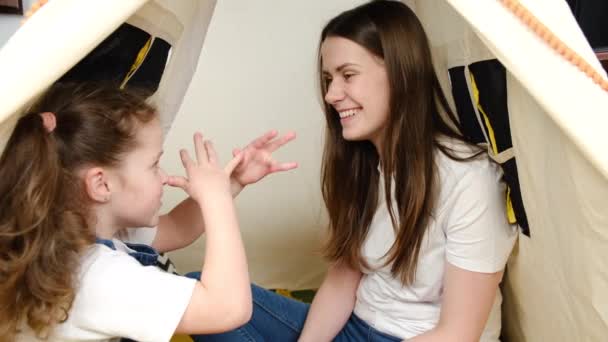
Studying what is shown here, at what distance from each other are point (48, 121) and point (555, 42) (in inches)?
25.3

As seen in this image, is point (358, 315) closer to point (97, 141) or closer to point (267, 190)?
point (97, 141)

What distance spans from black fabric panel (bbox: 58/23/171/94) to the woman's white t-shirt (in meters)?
0.51

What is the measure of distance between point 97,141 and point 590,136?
0.64m

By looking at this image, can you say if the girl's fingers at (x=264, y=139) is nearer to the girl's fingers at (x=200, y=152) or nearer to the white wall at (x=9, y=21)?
the girl's fingers at (x=200, y=152)

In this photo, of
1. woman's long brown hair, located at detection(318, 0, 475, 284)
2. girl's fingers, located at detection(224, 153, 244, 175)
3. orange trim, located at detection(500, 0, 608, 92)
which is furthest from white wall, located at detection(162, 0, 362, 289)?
orange trim, located at detection(500, 0, 608, 92)

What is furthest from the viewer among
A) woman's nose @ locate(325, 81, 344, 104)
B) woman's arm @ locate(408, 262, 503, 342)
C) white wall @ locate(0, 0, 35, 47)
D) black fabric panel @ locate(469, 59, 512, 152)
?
white wall @ locate(0, 0, 35, 47)

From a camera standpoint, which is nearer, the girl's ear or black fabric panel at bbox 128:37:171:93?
the girl's ear

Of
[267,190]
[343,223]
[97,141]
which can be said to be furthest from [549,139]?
[267,190]

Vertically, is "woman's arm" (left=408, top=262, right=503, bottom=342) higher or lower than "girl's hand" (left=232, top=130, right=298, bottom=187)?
lower

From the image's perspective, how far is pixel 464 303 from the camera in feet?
3.11

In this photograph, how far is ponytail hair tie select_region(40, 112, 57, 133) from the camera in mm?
779

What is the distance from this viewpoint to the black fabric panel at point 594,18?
1102 millimetres

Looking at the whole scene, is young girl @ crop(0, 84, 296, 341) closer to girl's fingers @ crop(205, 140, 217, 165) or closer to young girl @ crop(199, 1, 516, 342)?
girl's fingers @ crop(205, 140, 217, 165)

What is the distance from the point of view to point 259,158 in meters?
1.08
